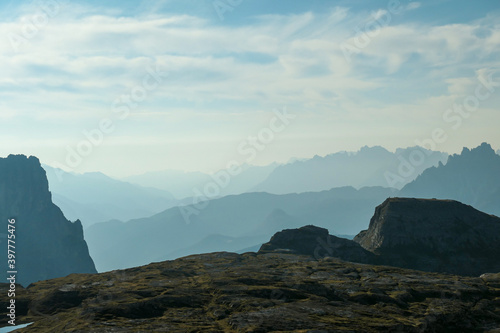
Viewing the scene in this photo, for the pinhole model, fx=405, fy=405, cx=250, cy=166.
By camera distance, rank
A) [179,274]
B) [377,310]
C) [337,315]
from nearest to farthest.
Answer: [337,315]
[377,310]
[179,274]

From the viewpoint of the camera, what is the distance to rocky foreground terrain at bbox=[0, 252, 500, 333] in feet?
305

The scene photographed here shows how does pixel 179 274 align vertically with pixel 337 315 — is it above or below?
above

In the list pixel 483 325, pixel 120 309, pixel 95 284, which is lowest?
pixel 483 325

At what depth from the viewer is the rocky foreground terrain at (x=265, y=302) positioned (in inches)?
3664

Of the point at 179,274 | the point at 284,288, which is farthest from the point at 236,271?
the point at 284,288

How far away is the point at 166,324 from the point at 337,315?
1638 inches

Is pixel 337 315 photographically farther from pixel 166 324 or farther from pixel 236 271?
pixel 236 271

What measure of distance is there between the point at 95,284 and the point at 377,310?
309 ft

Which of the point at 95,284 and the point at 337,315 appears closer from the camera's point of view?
the point at 337,315

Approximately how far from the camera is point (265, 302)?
10994 cm

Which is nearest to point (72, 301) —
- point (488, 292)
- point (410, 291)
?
point (410, 291)

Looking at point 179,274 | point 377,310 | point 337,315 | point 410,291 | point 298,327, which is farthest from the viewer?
point 179,274

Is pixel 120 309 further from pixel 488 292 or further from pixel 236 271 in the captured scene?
pixel 488 292

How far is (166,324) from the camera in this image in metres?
A: 92.1
